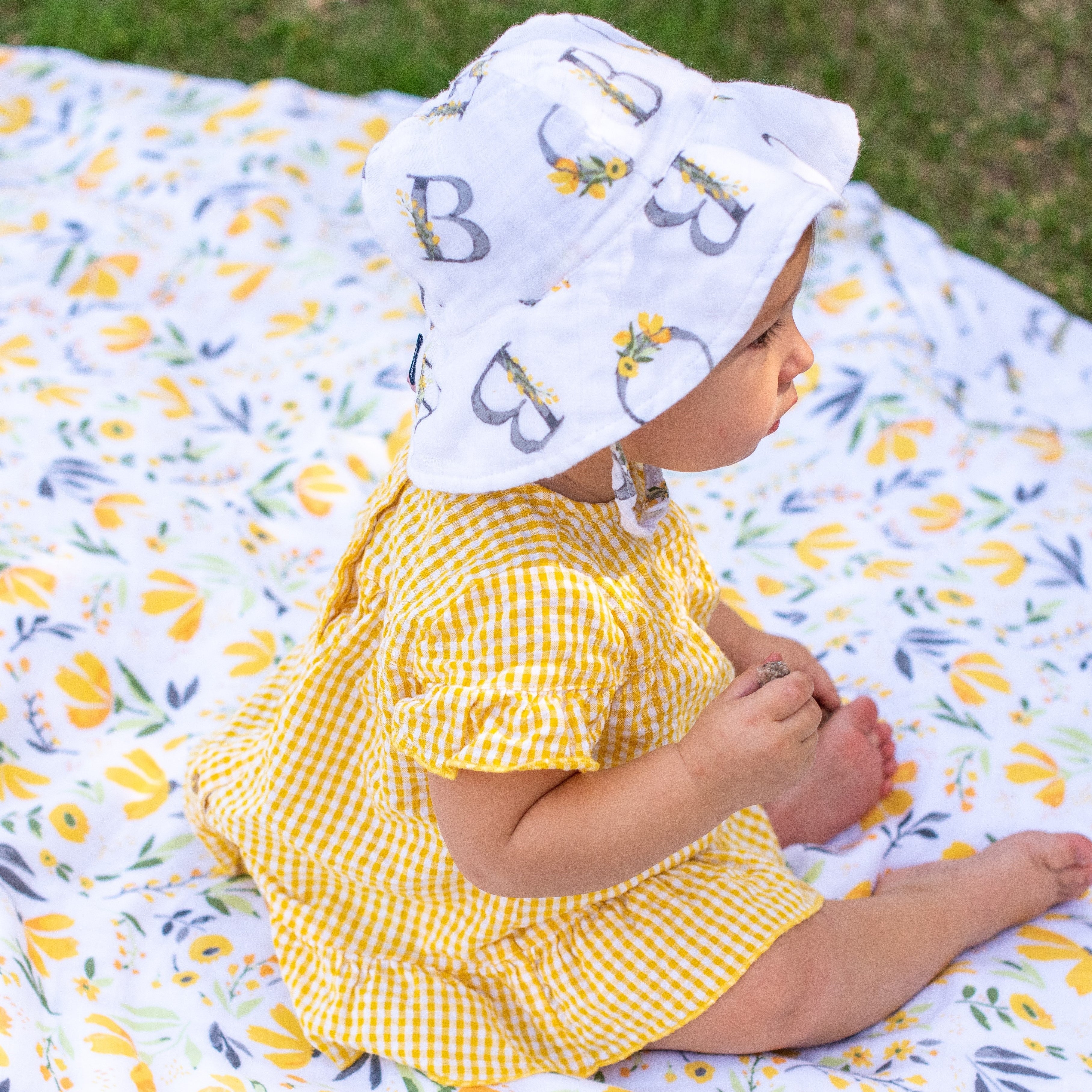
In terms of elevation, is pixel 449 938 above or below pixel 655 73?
below

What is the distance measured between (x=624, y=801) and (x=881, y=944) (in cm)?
44

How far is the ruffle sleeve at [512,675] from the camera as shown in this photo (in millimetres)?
1023

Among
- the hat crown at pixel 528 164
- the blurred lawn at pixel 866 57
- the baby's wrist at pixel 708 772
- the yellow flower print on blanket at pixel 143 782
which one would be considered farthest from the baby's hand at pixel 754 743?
the blurred lawn at pixel 866 57

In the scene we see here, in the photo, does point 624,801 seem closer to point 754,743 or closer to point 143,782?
point 754,743

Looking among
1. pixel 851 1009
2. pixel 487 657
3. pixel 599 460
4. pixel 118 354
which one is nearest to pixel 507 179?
pixel 599 460

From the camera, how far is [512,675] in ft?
3.43

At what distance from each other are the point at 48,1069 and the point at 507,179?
940 millimetres

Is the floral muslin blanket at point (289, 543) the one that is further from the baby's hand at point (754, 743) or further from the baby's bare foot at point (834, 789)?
the baby's hand at point (754, 743)

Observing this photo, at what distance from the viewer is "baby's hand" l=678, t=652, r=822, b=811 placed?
1080mm

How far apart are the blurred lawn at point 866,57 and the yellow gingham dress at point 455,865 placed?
6.63 ft

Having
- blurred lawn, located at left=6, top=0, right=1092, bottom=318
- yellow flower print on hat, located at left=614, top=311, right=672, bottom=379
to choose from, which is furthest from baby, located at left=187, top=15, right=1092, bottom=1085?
blurred lawn, located at left=6, top=0, right=1092, bottom=318

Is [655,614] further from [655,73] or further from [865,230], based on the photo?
[865,230]

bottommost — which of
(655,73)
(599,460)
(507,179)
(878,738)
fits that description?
(878,738)

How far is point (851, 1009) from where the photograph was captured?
131 centimetres
